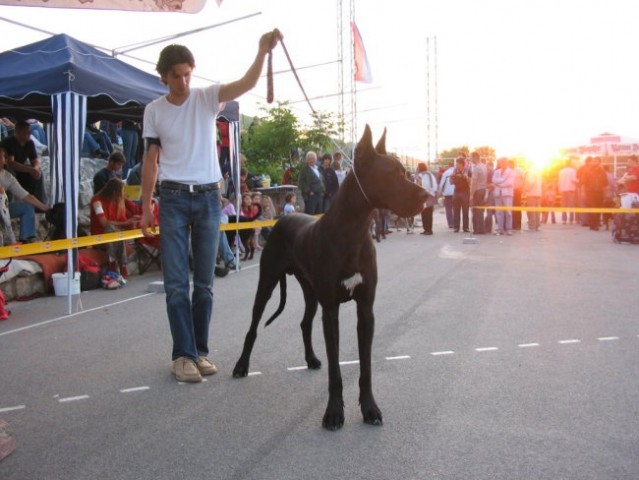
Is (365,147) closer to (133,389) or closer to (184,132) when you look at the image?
(184,132)

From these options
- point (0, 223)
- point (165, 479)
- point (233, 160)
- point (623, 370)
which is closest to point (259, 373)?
point (165, 479)

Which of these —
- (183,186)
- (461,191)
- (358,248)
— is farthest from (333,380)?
(461,191)

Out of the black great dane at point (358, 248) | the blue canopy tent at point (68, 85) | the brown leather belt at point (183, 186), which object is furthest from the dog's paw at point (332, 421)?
the blue canopy tent at point (68, 85)

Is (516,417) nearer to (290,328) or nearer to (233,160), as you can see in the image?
(290,328)

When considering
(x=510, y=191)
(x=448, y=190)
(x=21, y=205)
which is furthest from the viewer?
(x=448, y=190)

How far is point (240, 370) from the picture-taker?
407 cm

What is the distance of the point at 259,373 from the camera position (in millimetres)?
4141

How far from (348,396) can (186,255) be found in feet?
4.90

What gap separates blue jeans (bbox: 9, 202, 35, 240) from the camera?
26.9 ft

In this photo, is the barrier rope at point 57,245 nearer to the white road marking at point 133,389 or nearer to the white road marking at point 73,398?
the white road marking at point 133,389

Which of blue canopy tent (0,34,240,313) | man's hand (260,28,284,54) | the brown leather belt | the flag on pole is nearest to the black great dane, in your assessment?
man's hand (260,28,284,54)

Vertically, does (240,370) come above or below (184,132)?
below

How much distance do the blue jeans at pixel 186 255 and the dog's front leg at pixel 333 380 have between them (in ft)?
3.83

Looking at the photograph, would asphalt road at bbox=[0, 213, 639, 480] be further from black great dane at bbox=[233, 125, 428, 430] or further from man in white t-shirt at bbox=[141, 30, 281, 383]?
man in white t-shirt at bbox=[141, 30, 281, 383]
